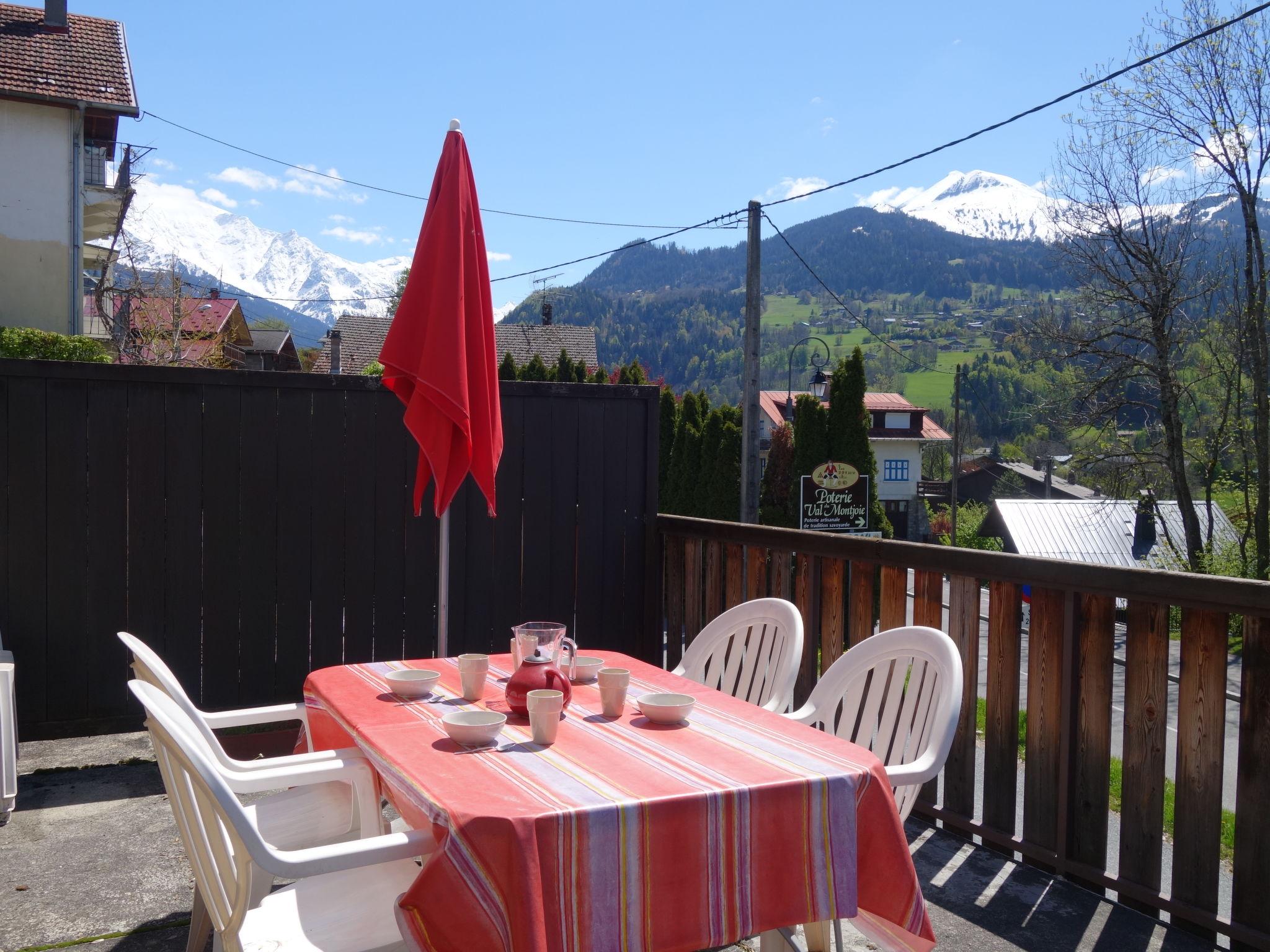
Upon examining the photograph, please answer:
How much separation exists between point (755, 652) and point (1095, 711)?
89 cm

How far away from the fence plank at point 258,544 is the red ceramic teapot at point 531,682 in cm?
221

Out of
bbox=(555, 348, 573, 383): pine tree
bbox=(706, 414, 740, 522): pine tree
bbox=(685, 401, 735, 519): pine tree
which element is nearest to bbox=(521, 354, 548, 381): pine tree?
bbox=(555, 348, 573, 383): pine tree

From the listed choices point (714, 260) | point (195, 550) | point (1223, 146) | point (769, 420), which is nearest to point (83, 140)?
point (195, 550)

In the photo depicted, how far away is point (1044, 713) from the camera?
→ 8.73 feet

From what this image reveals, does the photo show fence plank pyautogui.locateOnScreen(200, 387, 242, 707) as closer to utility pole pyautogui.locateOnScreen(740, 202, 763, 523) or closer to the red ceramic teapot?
the red ceramic teapot

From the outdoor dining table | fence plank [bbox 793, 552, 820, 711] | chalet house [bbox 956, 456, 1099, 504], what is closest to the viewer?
the outdoor dining table

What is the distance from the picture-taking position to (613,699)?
6.55 ft

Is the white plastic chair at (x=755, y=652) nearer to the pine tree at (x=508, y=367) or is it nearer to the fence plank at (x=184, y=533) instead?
the fence plank at (x=184, y=533)

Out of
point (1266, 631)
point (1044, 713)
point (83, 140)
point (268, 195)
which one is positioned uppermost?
point (268, 195)

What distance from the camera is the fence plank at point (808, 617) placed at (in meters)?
3.48

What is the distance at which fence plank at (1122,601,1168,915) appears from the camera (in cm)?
238

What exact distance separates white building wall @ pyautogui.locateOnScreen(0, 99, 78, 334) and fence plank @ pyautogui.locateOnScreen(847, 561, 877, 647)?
585 inches

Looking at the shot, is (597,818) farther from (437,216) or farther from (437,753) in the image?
(437,216)

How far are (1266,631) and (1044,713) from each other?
689 mm
